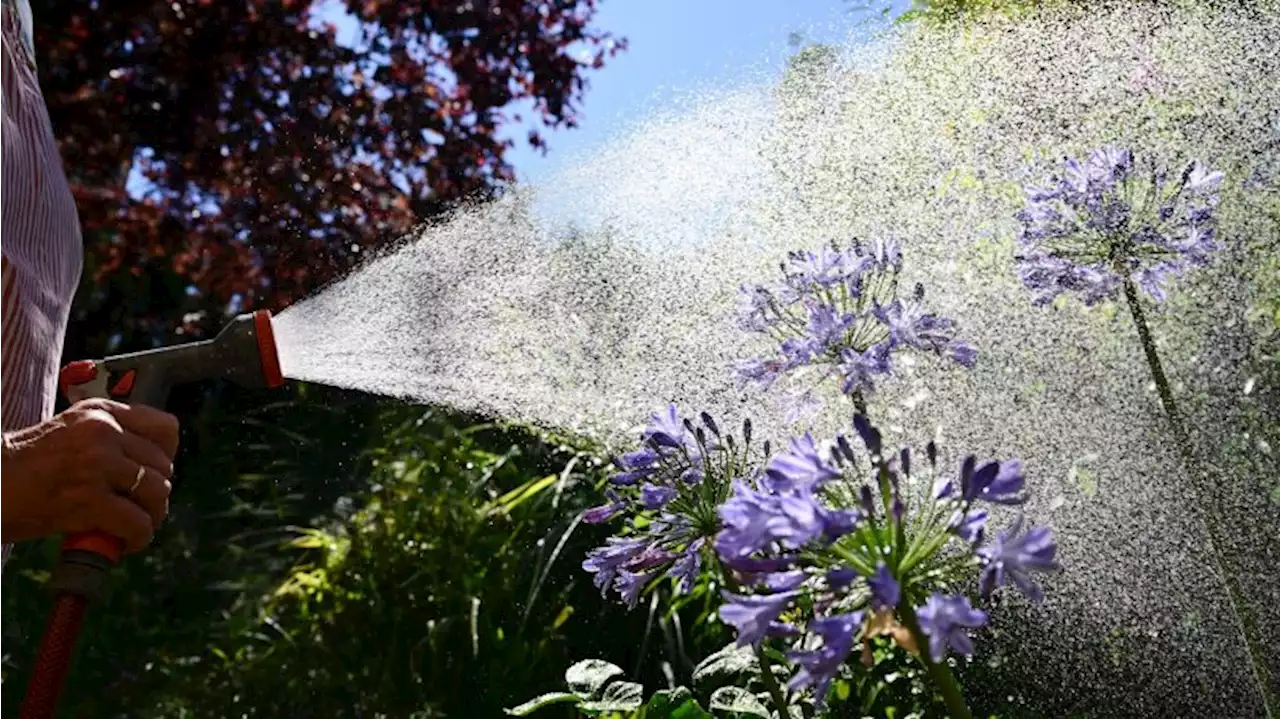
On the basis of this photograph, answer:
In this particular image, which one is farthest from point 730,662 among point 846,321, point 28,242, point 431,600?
point 431,600

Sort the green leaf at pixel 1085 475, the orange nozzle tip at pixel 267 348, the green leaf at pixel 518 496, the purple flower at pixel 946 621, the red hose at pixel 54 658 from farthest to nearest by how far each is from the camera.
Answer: the green leaf at pixel 518 496 < the green leaf at pixel 1085 475 < the orange nozzle tip at pixel 267 348 < the red hose at pixel 54 658 < the purple flower at pixel 946 621

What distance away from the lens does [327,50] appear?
4883mm

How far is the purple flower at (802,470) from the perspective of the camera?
0.88 metres

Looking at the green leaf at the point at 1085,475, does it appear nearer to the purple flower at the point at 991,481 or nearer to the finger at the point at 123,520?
the purple flower at the point at 991,481

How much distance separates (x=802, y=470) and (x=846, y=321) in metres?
0.53

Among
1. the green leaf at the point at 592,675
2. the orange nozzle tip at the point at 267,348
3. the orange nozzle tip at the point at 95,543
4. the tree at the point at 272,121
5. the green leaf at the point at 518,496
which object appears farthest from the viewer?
the tree at the point at 272,121

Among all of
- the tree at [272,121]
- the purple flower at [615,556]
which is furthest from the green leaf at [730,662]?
the tree at [272,121]

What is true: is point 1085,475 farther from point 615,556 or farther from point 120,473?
point 120,473

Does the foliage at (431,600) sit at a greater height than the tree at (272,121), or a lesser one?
lesser

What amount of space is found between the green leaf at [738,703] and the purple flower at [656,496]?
0.30 m

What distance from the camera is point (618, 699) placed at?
148 centimetres

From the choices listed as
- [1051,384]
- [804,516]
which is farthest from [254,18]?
[804,516]

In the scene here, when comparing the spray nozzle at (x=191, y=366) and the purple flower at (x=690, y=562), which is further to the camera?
the spray nozzle at (x=191, y=366)

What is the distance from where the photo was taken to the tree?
473cm
